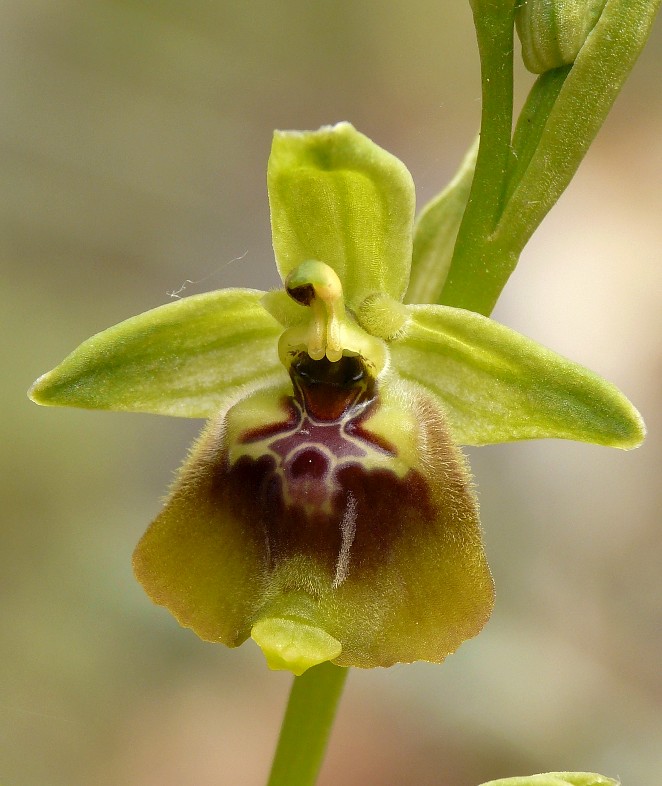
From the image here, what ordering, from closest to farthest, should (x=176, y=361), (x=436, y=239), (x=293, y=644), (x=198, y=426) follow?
(x=293, y=644), (x=176, y=361), (x=436, y=239), (x=198, y=426)

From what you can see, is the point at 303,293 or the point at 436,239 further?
the point at 436,239

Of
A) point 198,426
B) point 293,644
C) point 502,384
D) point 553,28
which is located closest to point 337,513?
point 293,644

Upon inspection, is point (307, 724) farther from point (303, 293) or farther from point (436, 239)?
point (436, 239)

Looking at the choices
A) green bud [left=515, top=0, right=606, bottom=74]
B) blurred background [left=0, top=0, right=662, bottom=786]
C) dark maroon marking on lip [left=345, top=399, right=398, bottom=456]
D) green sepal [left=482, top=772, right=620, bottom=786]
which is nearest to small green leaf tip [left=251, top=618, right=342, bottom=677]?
dark maroon marking on lip [left=345, top=399, right=398, bottom=456]

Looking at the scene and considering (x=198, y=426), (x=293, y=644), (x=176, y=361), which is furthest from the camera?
(x=198, y=426)

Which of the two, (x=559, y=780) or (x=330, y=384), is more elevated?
(x=330, y=384)

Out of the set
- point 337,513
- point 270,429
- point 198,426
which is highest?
point 198,426

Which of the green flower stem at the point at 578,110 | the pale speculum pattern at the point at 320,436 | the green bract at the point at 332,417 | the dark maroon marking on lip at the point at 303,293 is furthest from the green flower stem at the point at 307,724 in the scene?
the green flower stem at the point at 578,110
